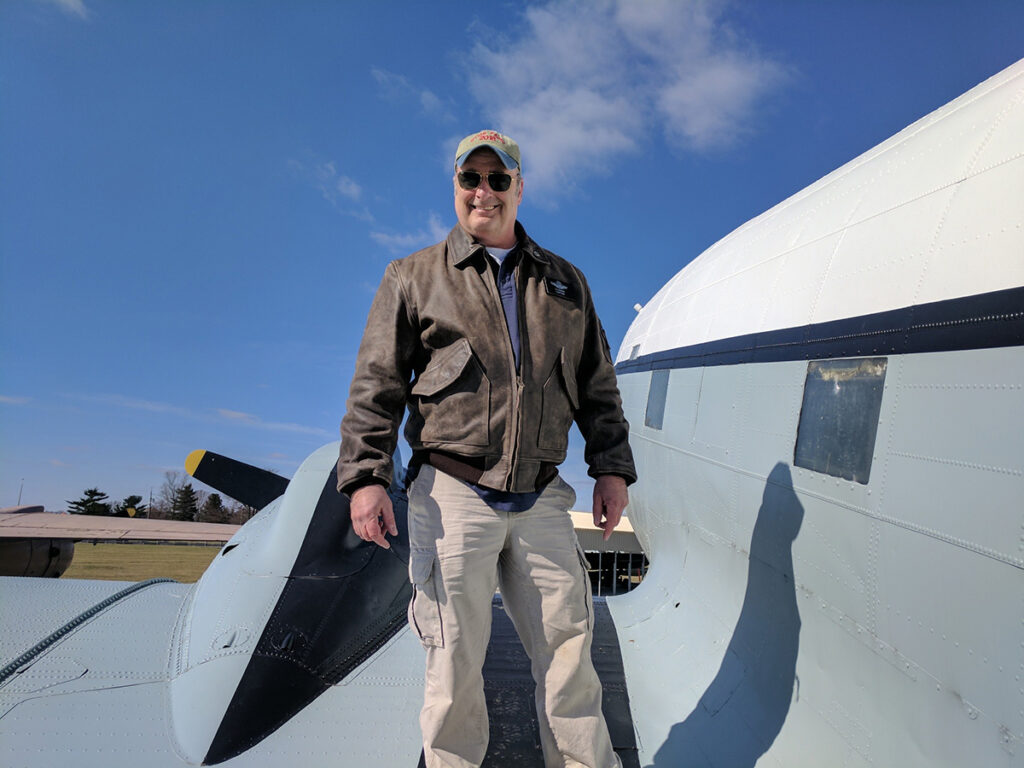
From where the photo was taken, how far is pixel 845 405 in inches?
111

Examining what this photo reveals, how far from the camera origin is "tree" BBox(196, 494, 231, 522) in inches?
1497

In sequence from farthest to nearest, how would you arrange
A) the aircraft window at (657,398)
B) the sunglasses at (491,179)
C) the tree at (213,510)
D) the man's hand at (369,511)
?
the tree at (213,510)
the aircraft window at (657,398)
the sunglasses at (491,179)
the man's hand at (369,511)

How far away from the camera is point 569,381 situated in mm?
2711

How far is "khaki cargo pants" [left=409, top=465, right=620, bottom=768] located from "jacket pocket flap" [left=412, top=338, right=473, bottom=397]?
32 centimetres

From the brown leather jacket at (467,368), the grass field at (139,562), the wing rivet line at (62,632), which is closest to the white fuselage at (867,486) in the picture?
the brown leather jacket at (467,368)

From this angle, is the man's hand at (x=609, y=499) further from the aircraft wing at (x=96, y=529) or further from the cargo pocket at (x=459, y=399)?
the aircraft wing at (x=96, y=529)

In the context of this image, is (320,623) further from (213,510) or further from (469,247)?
(213,510)

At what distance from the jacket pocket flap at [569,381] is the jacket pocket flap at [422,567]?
2.71 feet

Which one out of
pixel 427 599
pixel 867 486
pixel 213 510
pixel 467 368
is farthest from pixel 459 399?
pixel 213 510

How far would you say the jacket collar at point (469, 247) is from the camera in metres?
2.69

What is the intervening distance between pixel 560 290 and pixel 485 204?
1.54 ft

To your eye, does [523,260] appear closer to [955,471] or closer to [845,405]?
[845,405]

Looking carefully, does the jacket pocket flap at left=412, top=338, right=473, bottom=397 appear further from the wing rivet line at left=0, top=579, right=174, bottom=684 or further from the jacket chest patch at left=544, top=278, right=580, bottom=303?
the wing rivet line at left=0, top=579, right=174, bottom=684

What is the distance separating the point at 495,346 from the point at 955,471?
64.0 inches
